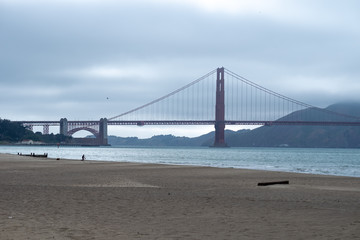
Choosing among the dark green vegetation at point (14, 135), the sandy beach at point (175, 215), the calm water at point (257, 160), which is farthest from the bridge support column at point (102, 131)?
the sandy beach at point (175, 215)

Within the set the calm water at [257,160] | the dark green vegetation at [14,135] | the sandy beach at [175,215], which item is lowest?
the calm water at [257,160]

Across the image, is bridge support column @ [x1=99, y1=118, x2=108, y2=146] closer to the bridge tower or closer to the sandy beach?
the bridge tower

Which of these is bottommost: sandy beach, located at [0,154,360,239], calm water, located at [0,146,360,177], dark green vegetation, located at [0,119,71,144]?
calm water, located at [0,146,360,177]

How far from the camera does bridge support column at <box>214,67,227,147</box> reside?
368ft

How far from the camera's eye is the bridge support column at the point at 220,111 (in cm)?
11206

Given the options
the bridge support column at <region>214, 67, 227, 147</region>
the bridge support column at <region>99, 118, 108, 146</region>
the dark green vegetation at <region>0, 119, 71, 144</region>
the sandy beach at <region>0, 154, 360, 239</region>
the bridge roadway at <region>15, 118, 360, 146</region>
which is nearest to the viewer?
the sandy beach at <region>0, 154, 360, 239</region>

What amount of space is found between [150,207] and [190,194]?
3.48 meters

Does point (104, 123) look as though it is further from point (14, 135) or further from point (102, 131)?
point (14, 135)

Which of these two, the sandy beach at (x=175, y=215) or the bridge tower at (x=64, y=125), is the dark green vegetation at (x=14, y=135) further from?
the sandy beach at (x=175, y=215)

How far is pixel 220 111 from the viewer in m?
114

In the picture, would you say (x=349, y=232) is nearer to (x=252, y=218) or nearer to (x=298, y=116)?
(x=252, y=218)

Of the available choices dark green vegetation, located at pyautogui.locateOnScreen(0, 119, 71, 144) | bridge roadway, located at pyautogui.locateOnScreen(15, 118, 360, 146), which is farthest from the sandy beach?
dark green vegetation, located at pyautogui.locateOnScreen(0, 119, 71, 144)

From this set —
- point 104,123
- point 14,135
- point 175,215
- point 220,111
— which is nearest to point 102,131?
point 104,123

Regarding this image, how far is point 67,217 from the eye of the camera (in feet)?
33.0
